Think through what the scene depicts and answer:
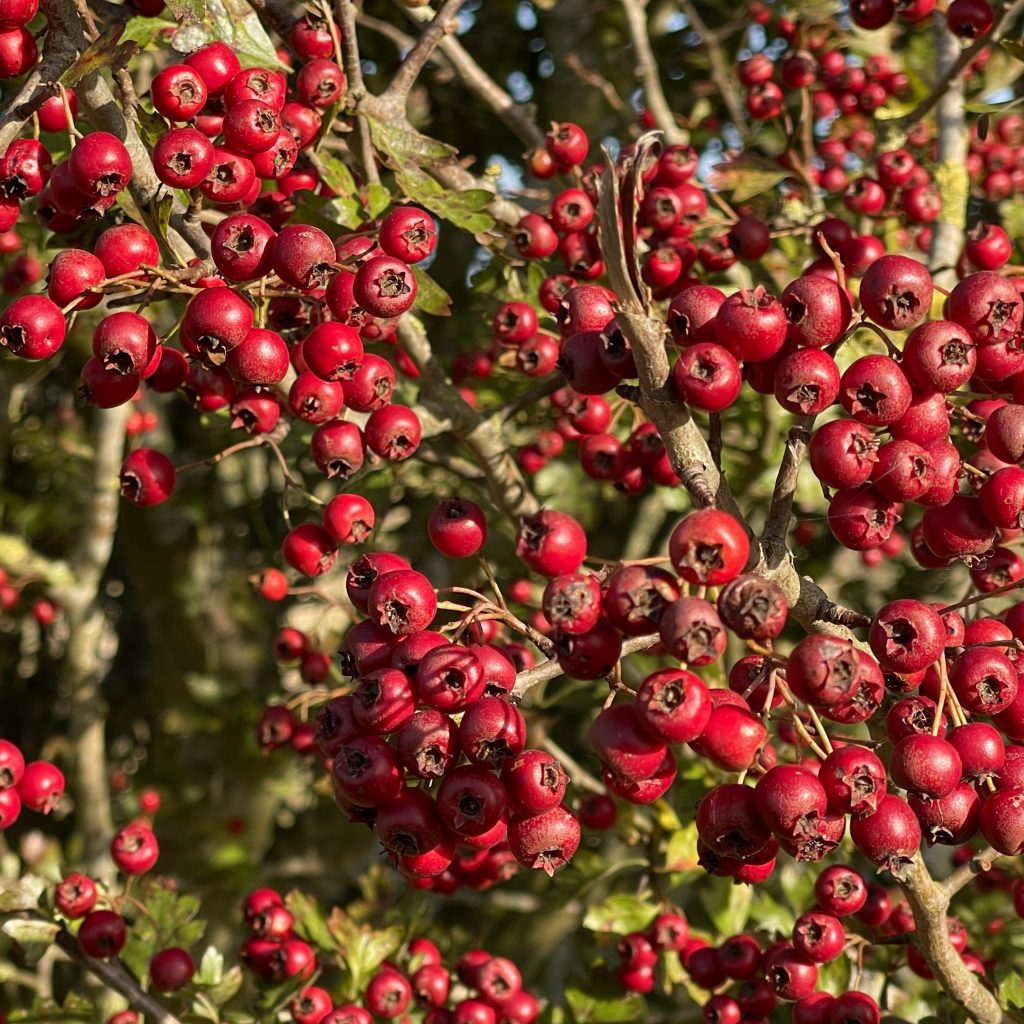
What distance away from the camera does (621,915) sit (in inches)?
119

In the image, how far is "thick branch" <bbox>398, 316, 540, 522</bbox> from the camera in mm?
2684

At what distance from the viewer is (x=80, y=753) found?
493 centimetres

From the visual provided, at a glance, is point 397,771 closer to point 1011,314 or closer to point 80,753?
point 1011,314

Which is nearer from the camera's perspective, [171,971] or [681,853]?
[171,971]

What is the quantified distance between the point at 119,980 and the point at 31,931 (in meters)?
0.25

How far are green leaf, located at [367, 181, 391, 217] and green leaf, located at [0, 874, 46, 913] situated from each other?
6.01 ft

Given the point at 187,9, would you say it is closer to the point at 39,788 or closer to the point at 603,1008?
the point at 39,788

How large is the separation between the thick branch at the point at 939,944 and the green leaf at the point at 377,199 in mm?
1722

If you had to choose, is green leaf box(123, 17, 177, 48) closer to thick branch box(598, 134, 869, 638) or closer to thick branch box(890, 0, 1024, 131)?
thick branch box(598, 134, 869, 638)

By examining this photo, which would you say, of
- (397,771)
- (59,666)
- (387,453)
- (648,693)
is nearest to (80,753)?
(59,666)

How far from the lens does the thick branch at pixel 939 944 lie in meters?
1.88

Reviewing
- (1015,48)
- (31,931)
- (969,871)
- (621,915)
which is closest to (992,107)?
(1015,48)

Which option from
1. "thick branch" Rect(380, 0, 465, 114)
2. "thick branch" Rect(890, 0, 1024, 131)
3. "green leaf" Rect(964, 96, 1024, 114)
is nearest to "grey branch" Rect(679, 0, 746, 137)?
"thick branch" Rect(890, 0, 1024, 131)

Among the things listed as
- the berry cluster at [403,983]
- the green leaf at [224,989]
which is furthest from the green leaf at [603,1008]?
the green leaf at [224,989]
